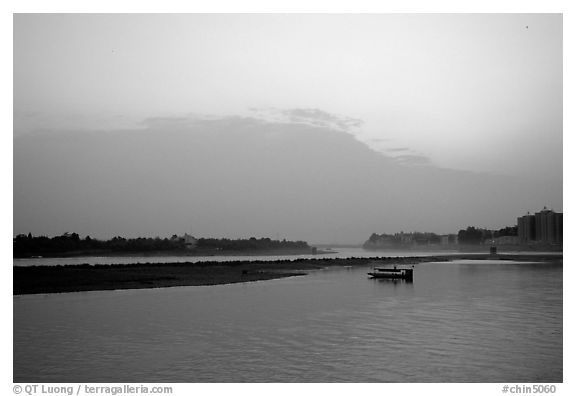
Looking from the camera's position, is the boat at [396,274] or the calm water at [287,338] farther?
the boat at [396,274]

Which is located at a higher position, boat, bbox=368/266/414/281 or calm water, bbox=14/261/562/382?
calm water, bbox=14/261/562/382

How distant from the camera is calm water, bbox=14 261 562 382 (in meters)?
18.4

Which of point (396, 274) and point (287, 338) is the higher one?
point (287, 338)

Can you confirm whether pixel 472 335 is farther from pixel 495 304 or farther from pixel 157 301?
pixel 157 301

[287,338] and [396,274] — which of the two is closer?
[287,338]

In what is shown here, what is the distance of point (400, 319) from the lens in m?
30.1

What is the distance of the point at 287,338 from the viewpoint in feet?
80.2

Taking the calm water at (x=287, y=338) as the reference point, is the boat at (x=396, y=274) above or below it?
below

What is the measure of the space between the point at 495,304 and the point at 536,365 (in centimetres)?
1905

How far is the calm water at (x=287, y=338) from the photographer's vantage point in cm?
1836

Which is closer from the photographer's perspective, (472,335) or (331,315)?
(472,335)

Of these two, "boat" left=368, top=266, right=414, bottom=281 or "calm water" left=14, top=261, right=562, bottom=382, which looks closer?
"calm water" left=14, top=261, right=562, bottom=382
